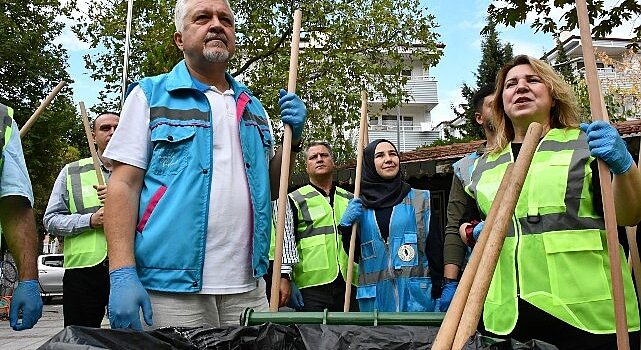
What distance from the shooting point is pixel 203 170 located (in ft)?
6.77

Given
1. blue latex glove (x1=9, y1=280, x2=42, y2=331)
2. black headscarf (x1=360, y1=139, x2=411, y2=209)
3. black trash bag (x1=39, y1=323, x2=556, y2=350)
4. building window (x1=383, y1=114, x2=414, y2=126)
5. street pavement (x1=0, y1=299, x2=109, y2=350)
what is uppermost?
building window (x1=383, y1=114, x2=414, y2=126)

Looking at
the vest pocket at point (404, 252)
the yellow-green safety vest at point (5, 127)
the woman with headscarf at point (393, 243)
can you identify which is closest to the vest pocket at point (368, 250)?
the woman with headscarf at point (393, 243)

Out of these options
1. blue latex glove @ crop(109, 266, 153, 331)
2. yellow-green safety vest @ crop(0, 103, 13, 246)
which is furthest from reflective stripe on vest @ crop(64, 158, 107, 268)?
blue latex glove @ crop(109, 266, 153, 331)

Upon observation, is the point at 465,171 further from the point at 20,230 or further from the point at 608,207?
the point at 20,230

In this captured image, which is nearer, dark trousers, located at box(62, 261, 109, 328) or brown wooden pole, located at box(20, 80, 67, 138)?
brown wooden pole, located at box(20, 80, 67, 138)

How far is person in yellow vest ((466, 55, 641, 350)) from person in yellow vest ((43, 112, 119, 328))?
7.30 feet

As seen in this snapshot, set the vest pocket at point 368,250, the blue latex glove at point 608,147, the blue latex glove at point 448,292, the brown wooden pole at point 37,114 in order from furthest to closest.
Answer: the vest pocket at point 368,250 < the brown wooden pole at point 37,114 < the blue latex glove at point 448,292 < the blue latex glove at point 608,147

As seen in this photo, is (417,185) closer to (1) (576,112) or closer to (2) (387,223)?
(2) (387,223)

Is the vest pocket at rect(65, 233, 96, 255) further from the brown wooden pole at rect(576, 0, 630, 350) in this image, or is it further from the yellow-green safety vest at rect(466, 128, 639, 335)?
the brown wooden pole at rect(576, 0, 630, 350)

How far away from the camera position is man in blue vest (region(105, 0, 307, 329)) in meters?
1.97

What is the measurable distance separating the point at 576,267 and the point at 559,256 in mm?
58

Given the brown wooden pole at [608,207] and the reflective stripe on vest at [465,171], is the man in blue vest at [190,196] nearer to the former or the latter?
the reflective stripe on vest at [465,171]

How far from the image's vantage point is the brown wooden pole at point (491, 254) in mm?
1161

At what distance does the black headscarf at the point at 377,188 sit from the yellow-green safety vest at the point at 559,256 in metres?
1.73
